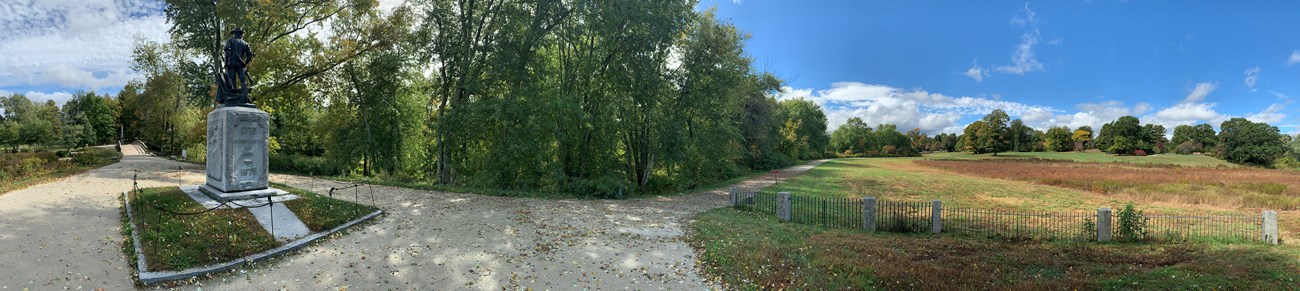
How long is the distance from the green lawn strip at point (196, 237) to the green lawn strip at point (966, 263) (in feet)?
24.4

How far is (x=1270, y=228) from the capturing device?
1204 cm

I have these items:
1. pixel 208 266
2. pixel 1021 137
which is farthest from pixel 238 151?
pixel 1021 137

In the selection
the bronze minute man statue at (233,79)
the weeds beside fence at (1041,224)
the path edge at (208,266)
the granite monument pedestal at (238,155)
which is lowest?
the weeds beside fence at (1041,224)

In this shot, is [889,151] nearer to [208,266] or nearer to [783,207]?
[783,207]

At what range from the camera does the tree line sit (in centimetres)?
1972

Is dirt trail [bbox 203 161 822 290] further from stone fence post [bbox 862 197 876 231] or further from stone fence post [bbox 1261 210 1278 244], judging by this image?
stone fence post [bbox 1261 210 1278 244]

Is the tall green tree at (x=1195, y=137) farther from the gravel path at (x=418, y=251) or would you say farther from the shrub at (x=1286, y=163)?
the gravel path at (x=418, y=251)

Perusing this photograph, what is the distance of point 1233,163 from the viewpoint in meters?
46.3

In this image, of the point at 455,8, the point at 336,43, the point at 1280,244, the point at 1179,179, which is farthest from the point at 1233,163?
the point at 336,43

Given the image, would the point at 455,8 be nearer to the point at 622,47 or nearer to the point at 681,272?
the point at 622,47

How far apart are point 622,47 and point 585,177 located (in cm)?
573

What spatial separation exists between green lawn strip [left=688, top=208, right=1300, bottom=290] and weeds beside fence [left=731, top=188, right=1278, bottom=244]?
3.06ft

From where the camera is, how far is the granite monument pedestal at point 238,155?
39.8ft

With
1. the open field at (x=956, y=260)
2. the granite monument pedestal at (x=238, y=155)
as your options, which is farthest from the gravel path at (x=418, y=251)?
the granite monument pedestal at (x=238, y=155)
